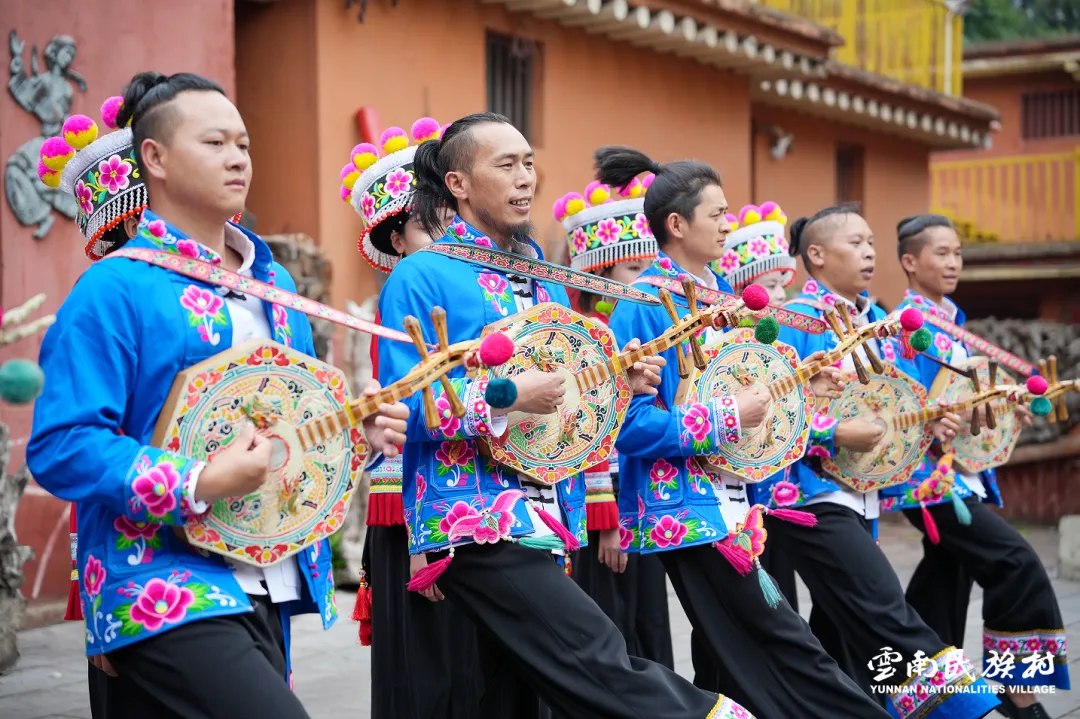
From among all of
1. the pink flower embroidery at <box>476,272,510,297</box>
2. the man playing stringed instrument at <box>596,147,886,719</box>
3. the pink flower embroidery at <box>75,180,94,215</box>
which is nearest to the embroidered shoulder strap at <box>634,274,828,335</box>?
the man playing stringed instrument at <box>596,147,886,719</box>

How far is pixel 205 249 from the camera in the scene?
286cm

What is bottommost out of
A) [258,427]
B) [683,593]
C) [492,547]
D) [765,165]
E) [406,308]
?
[683,593]

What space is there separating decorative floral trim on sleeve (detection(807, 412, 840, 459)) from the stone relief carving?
13.6 ft

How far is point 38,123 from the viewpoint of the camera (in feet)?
22.3

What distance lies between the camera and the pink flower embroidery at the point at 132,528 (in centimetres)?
262

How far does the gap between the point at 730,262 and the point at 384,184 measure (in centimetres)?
Result: 210

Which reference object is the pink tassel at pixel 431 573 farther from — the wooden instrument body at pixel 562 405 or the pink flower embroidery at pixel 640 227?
the pink flower embroidery at pixel 640 227

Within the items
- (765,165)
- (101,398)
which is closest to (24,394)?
(101,398)

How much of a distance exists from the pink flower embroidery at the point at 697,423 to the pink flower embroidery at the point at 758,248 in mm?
2313

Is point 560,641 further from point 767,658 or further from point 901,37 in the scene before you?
point 901,37

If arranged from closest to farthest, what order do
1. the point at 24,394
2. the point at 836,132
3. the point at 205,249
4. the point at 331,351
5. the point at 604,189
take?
the point at 24,394 → the point at 205,249 → the point at 604,189 → the point at 331,351 → the point at 836,132

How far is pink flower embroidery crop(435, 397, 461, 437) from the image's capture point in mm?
3139

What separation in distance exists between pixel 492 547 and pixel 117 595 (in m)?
0.95

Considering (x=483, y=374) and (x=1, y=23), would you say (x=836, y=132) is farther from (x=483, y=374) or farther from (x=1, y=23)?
(x=483, y=374)
